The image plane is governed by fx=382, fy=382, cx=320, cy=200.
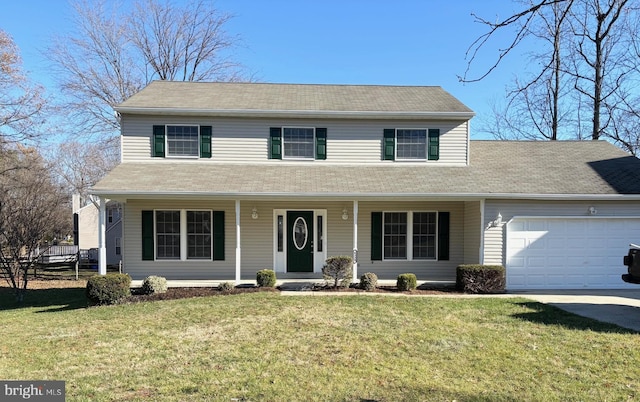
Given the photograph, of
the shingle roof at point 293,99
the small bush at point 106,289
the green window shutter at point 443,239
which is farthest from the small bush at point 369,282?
the small bush at point 106,289

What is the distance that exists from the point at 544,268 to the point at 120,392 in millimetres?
10959

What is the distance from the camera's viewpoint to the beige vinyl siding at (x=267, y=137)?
12.2 meters

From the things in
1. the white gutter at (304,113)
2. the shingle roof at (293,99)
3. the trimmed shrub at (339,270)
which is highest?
the shingle roof at (293,99)

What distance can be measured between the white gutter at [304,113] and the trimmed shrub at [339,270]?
15.7 ft

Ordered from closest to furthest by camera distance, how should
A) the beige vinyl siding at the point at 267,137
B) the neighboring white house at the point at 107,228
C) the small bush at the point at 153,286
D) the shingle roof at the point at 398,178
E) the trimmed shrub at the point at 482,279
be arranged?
the small bush at the point at 153,286 → the trimmed shrub at the point at 482,279 → the shingle roof at the point at 398,178 → the beige vinyl siding at the point at 267,137 → the neighboring white house at the point at 107,228

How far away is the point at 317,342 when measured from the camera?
6.14 meters

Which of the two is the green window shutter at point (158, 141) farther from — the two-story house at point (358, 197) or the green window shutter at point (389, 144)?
the green window shutter at point (389, 144)

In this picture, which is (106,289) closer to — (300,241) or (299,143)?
(300,241)

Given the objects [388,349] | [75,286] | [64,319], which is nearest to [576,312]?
[388,349]

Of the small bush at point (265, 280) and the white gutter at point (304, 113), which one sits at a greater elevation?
the white gutter at point (304, 113)

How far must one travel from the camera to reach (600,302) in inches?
364

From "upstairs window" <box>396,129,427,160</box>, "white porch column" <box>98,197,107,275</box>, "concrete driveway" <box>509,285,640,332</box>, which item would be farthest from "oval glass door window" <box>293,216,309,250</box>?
"concrete driveway" <box>509,285,640,332</box>

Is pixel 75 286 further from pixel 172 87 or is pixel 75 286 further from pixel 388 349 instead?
pixel 388 349

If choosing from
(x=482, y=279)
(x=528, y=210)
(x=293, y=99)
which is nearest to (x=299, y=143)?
(x=293, y=99)
